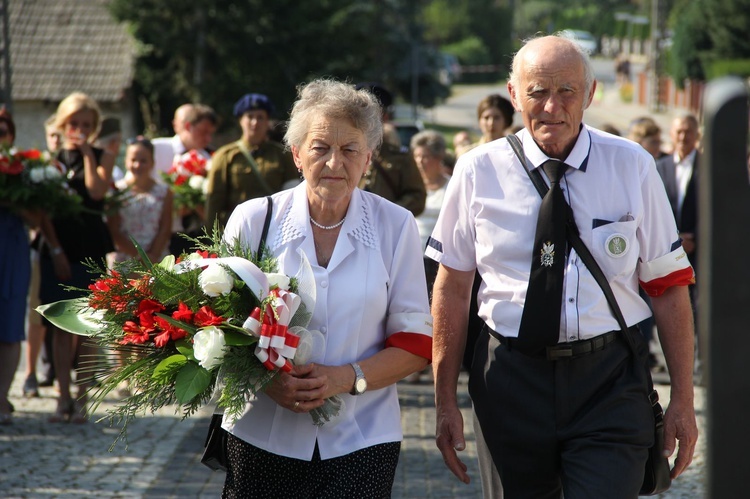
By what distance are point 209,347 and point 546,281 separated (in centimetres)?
112

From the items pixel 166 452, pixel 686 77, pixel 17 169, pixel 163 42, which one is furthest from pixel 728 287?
pixel 686 77

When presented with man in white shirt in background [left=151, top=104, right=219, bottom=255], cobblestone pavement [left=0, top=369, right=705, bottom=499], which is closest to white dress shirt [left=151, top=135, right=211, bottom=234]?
man in white shirt in background [left=151, top=104, right=219, bottom=255]

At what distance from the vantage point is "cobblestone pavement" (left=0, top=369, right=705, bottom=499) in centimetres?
640

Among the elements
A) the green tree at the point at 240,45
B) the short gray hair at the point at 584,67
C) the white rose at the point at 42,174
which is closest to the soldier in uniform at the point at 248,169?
the white rose at the point at 42,174

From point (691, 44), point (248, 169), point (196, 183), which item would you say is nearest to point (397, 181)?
point (248, 169)

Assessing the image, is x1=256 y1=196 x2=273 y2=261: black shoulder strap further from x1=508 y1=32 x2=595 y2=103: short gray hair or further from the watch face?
x1=508 y1=32 x2=595 y2=103: short gray hair

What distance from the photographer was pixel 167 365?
346cm

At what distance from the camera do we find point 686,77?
4838 cm

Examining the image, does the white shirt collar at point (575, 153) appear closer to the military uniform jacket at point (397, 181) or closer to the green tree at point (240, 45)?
the military uniform jacket at point (397, 181)

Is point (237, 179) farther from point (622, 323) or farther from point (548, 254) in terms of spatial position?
point (622, 323)

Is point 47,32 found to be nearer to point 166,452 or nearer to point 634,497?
point 166,452

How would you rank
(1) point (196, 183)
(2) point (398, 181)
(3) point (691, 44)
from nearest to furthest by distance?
(2) point (398, 181)
(1) point (196, 183)
(3) point (691, 44)

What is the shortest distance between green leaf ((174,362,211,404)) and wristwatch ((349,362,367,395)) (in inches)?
19.6

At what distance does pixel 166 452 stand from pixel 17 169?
2233mm
